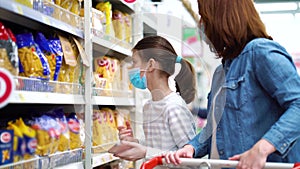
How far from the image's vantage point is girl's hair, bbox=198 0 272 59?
166 centimetres

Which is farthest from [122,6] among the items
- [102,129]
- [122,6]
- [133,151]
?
[133,151]

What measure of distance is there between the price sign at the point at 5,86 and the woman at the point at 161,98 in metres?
0.59

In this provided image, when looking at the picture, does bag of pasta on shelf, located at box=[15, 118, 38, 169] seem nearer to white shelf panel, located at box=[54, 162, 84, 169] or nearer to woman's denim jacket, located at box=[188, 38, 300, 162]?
white shelf panel, located at box=[54, 162, 84, 169]

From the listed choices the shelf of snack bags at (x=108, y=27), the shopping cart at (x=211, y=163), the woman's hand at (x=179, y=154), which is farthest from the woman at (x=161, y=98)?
the shelf of snack bags at (x=108, y=27)

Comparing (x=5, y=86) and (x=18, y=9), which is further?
(x=18, y=9)

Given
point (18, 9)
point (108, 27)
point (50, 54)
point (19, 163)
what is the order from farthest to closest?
point (108, 27) → point (50, 54) → point (18, 9) → point (19, 163)

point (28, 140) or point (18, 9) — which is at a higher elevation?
point (18, 9)

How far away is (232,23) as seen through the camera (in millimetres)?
1653

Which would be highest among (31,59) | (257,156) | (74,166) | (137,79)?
(31,59)

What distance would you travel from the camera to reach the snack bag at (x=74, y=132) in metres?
2.35

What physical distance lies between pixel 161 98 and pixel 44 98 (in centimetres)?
51

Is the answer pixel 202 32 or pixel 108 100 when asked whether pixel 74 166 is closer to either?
pixel 108 100

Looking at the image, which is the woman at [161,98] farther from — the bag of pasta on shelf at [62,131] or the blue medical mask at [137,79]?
the bag of pasta on shelf at [62,131]

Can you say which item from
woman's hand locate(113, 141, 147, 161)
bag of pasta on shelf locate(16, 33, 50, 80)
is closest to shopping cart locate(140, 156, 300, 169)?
woman's hand locate(113, 141, 147, 161)
